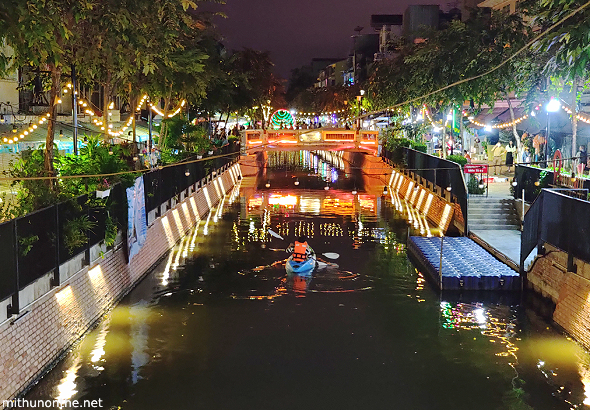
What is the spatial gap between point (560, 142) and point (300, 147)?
19.6m

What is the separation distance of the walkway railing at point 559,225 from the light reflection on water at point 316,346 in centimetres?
213

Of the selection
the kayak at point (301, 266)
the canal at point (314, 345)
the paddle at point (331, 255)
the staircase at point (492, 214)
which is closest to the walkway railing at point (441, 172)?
the staircase at point (492, 214)

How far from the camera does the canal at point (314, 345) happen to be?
46.4 ft

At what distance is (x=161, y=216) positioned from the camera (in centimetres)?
2842

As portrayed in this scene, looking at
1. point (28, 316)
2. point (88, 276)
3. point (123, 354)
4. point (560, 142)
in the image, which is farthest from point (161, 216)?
point (560, 142)

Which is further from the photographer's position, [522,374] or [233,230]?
[233,230]

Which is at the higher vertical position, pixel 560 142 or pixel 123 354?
pixel 560 142

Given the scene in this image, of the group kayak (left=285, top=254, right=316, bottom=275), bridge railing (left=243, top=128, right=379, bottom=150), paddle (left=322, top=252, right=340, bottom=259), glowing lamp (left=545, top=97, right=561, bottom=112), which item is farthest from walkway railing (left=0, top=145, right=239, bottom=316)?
bridge railing (left=243, top=128, right=379, bottom=150)

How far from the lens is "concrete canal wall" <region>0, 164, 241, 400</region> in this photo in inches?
522

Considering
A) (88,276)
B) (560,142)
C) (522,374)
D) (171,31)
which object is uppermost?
(171,31)

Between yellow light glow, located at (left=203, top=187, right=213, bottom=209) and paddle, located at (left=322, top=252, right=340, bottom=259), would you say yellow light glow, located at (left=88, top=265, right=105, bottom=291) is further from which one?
yellow light glow, located at (left=203, top=187, right=213, bottom=209)

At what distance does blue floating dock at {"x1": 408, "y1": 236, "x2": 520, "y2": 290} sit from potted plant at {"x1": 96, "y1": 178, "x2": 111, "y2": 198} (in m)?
10.7

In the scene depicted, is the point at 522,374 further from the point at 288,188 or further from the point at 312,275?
the point at 288,188

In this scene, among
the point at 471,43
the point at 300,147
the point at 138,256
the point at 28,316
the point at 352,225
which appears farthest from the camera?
the point at 300,147
